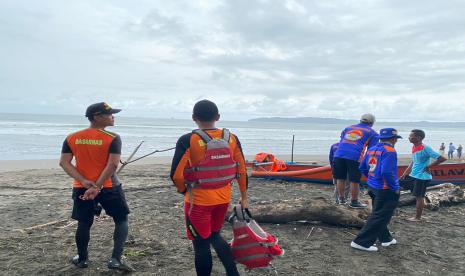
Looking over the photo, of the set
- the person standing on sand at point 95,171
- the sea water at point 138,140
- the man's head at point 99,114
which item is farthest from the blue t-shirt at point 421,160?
the sea water at point 138,140

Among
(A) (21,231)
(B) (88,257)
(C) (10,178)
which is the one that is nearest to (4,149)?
(C) (10,178)

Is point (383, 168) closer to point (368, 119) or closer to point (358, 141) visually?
point (358, 141)

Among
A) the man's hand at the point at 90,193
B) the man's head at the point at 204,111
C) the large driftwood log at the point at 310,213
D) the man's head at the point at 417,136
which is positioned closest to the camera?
the man's head at the point at 204,111

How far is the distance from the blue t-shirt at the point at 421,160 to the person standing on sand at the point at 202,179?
14.3 feet

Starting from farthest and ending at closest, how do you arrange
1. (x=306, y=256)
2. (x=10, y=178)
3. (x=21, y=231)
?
(x=10, y=178)
(x=21, y=231)
(x=306, y=256)

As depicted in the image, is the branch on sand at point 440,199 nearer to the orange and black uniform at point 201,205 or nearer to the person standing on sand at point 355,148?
the person standing on sand at point 355,148

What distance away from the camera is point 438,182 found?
10.1 meters

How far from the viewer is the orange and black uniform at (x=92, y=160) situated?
392 cm

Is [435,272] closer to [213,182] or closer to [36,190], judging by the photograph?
[213,182]

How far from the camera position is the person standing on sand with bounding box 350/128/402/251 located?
5.06 m

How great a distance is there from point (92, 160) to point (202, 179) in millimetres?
1301

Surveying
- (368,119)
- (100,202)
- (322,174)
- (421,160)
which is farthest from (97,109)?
(322,174)

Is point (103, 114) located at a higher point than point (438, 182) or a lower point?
higher

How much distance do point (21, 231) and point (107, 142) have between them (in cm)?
296
